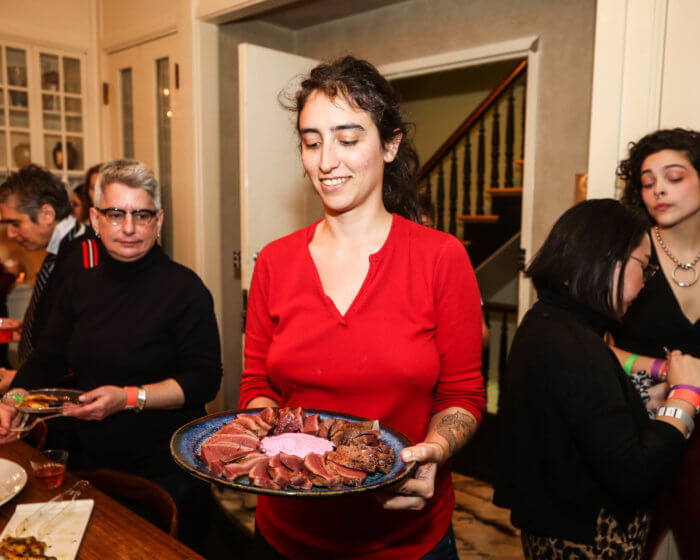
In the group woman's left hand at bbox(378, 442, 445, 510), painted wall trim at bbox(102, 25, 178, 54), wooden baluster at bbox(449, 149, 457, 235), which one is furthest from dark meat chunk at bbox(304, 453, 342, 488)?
wooden baluster at bbox(449, 149, 457, 235)

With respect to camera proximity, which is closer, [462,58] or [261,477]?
[261,477]

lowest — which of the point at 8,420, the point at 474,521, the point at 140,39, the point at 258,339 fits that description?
the point at 474,521

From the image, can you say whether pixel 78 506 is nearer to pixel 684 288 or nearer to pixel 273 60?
pixel 684 288

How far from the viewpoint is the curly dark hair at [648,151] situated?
5.60 feet

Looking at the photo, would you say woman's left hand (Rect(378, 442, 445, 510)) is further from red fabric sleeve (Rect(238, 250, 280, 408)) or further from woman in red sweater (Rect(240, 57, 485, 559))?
red fabric sleeve (Rect(238, 250, 280, 408))

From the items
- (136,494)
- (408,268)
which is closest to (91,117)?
(136,494)

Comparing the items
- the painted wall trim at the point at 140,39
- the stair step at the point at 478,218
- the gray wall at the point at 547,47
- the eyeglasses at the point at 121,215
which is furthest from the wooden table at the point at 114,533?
the stair step at the point at 478,218

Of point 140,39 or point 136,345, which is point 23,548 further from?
point 140,39

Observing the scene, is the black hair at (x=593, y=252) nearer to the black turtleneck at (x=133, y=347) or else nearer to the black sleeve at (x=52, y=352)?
the black turtleneck at (x=133, y=347)

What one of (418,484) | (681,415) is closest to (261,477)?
(418,484)

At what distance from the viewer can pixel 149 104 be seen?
3881 millimetres

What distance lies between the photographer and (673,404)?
1.34 metres

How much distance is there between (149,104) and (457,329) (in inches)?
135

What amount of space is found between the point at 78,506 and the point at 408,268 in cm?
90
